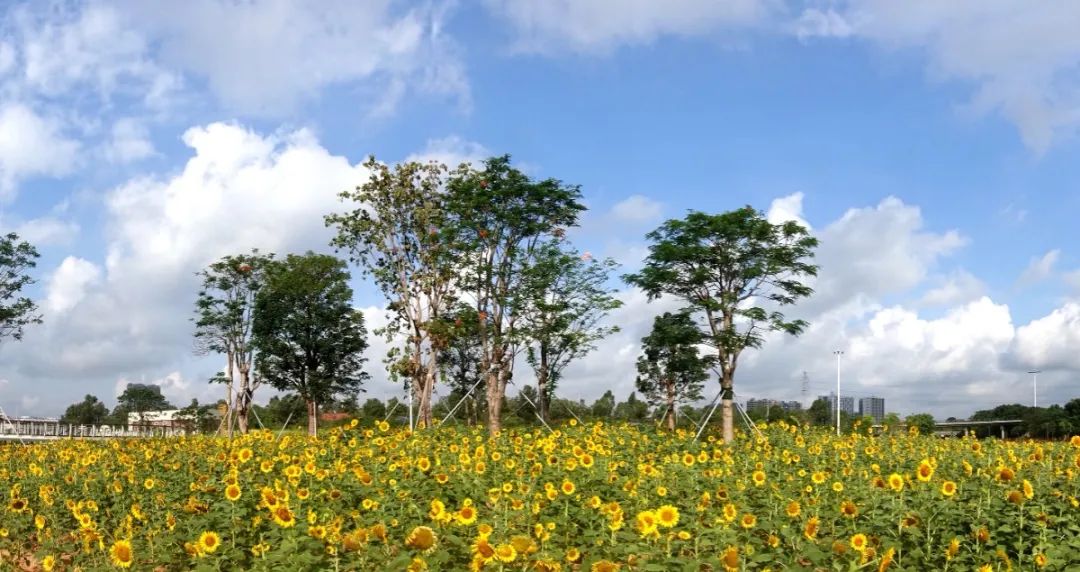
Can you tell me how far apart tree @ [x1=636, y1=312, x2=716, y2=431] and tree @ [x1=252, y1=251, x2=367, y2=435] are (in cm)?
1290

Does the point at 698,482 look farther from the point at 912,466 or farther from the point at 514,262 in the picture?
the point at 514,262

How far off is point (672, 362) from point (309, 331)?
17095 mm

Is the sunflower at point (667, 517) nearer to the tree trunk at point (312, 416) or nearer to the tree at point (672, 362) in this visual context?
the tree at point (672, 362)

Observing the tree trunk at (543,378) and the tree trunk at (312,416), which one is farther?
the tree trunk at (312,416)

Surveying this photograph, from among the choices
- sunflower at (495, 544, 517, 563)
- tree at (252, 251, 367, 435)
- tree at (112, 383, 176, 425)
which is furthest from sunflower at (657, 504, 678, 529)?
tree at (112, 383, 176, 425)

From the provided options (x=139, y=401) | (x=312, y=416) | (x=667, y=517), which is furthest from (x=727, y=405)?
(x=139, y=401)

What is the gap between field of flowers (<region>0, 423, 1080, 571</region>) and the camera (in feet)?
18.0

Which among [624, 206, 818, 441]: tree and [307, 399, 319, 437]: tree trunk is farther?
[307, 399, 319, 437]: tree trunk

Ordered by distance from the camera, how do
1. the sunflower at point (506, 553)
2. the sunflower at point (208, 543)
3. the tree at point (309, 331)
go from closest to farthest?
the sunflower at point (506, 553) → the sunflower at point (208, 543) → the tree at point (309, 331)

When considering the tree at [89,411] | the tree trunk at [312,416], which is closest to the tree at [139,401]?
the tree at [89,411]

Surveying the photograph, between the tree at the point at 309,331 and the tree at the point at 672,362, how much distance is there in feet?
42.3

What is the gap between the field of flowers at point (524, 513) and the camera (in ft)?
18.0

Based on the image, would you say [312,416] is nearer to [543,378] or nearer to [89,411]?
[543,378]

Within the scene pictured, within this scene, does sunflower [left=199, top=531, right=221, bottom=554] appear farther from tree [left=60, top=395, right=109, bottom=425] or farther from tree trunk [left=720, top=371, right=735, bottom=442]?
tree [left=60, top=395, right=109, bottom=425]
